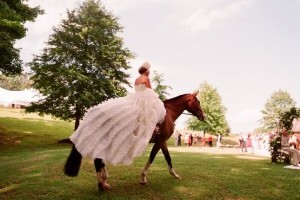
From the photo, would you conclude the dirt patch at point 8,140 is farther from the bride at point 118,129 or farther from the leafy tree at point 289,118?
the bride at point 118,129

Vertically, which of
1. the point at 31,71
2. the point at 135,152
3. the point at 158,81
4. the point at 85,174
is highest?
the point at 158,81

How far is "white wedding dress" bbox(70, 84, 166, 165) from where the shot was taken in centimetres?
754

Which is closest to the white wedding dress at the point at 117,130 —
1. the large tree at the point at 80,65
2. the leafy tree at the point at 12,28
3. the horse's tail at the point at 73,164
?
the horse's tail at the point at 73,164

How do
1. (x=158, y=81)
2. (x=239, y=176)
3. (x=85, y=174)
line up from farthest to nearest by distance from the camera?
1. (x=158, y=81)
2. (x=239, y=176)
3. (x=85, y=174)

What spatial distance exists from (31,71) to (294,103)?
3420 inches

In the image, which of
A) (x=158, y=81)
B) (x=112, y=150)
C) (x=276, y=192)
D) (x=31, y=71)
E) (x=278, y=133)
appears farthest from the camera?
(x=158, y=81)

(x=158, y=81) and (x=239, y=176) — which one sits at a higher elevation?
(x=158, y=81)

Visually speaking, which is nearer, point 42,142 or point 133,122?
point 133,122

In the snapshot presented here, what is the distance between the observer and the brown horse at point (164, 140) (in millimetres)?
7789

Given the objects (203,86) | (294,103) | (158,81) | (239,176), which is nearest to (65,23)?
(158,81)

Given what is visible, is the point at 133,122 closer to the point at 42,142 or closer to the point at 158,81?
the point at 42,142

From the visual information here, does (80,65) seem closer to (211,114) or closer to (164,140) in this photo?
(164,140)

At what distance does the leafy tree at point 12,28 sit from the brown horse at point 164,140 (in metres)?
15.3

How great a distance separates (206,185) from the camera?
372 inches
